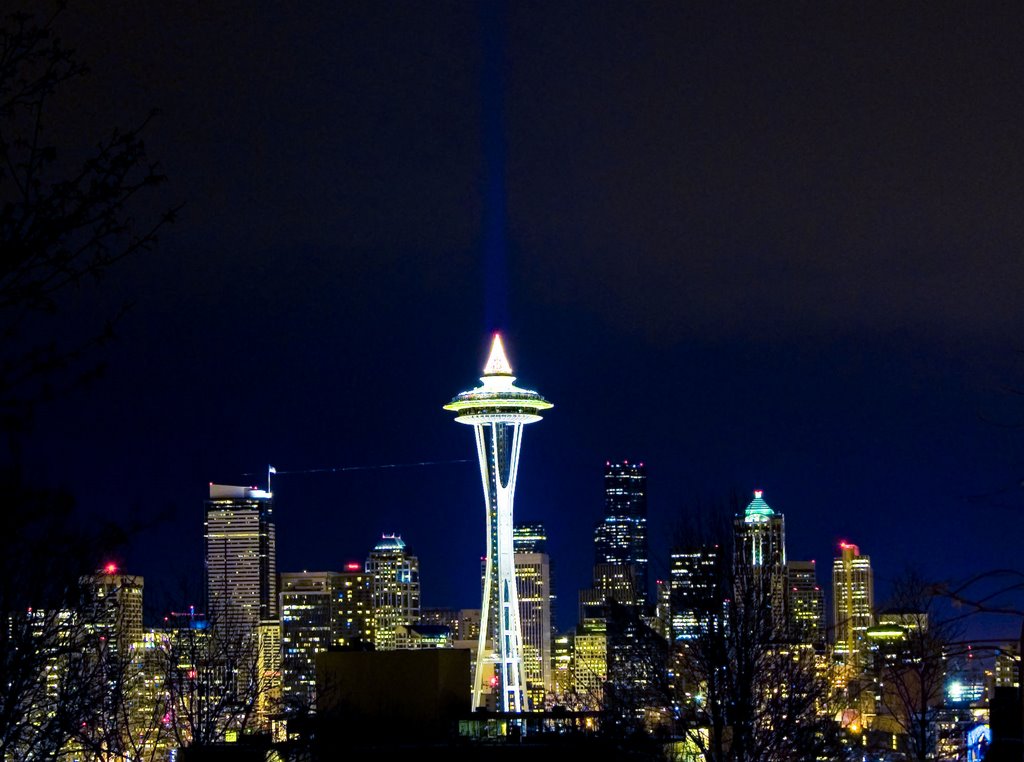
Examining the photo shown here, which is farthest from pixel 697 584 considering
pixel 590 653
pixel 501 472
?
pixel 590 653

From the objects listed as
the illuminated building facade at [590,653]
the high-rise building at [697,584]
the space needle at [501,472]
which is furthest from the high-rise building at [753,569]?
the illuminated building facade at [590,653]

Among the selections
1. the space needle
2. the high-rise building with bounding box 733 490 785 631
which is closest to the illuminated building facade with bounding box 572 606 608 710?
the space needle

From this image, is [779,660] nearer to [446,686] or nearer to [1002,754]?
[446,686]

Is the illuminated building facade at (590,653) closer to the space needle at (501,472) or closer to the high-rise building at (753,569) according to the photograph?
the space needle at (501,472)

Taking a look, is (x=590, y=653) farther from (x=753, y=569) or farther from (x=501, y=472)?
(x=753, y=569)

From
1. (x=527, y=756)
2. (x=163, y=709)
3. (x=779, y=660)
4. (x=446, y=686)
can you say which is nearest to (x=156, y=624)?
(x=163, y=709)

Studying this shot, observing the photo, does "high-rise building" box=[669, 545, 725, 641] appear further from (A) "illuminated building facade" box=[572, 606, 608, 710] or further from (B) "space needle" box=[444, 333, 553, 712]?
(A) "illuminated building facade" box=[572, 606, 608, 710]

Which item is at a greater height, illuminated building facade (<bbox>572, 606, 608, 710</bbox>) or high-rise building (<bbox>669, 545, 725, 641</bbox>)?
high-rise building (<bbox>669, 545, 725, 641</bbox>)
